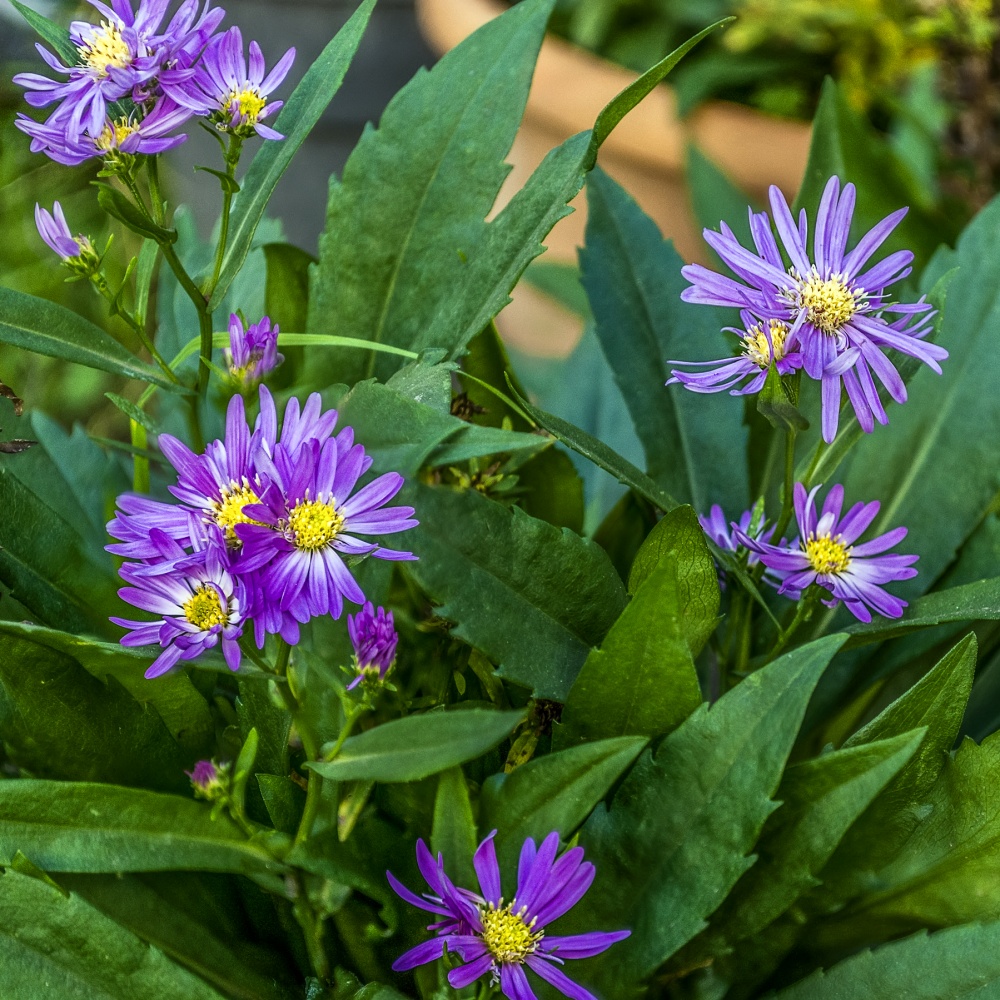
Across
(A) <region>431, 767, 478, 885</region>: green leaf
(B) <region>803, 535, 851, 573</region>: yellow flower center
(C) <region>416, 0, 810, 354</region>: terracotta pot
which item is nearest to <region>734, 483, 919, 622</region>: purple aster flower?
(B) <region>803, 535, 851, 573</region>: yellow flower center

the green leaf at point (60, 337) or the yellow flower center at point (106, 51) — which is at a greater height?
the yellow flower center at point (106, 51)

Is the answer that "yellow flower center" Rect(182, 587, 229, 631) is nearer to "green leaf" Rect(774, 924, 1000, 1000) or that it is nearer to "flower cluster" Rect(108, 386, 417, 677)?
"flower cluster" Rect(108, 386, 417, 677)

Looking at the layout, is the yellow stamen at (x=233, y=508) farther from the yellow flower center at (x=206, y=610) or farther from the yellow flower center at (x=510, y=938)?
the yellow flower center at (x=510, y=938)

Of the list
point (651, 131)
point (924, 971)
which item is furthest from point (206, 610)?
point (651, 131)

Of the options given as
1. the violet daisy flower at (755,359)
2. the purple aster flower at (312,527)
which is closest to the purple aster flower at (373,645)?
the purple aster flower at (312,527)

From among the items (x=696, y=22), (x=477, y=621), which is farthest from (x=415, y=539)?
(x=696, y=22)

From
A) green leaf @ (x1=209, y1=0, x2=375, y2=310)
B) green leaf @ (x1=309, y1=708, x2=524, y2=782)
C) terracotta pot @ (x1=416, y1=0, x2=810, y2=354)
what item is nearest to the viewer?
green leaf @ (x1=309, y1=708, x2=524, y2=782)
